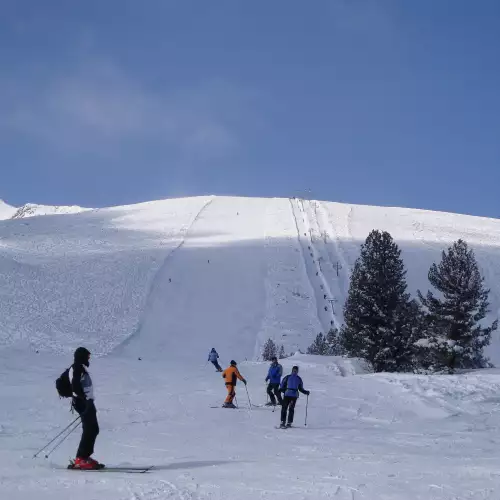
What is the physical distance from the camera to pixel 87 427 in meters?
8.04

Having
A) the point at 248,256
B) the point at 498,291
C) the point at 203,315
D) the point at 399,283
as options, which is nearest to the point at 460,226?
the point at 498,291

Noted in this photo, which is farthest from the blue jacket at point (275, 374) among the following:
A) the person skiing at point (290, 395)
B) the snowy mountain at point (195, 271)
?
the snowy mountain at point (195, 271)

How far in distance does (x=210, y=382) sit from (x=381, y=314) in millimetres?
11826

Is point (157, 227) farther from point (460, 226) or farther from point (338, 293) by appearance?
point (460, 226)

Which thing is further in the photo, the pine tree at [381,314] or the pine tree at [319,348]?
the pine tree at [319,348]

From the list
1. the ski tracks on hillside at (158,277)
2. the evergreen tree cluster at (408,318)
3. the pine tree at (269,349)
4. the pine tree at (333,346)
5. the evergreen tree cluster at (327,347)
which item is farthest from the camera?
the evergreen tree cluster at (327,347)

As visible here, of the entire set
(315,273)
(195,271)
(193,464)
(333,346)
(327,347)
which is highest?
(315,273)

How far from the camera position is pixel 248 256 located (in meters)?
77.4

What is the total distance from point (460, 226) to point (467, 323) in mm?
86449

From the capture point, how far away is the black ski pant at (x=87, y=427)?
7875mm

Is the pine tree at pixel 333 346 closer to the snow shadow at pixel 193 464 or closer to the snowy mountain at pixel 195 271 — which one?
the snowy mountain at pixel 195 271

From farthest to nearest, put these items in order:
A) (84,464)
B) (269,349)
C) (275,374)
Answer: (269,349)
(275,374)
(84,464)

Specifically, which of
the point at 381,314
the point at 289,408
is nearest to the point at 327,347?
the point at 381,314

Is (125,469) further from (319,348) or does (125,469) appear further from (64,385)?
(319,348)
